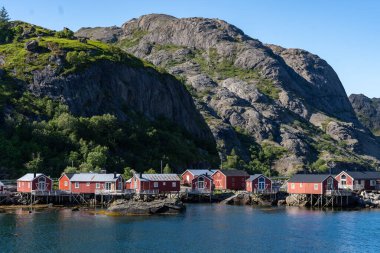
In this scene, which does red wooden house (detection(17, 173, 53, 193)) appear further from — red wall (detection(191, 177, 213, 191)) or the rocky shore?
red wall (detection(191, 177, 213, 191))

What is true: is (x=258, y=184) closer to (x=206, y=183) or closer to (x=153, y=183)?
(x=206, y=183)

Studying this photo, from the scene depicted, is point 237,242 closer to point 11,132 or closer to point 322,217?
point 322,217

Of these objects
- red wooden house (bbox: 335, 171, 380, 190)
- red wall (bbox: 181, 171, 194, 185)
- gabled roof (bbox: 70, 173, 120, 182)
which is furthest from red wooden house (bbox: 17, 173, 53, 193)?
red wooden house (bbox: 335, 171, 380, 190)

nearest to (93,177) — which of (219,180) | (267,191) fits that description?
(267,191)

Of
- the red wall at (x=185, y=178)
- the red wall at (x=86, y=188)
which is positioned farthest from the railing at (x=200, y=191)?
the red wall at (x=86, y=188)

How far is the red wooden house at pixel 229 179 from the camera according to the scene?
15100cm

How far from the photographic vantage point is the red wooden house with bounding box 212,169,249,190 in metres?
151

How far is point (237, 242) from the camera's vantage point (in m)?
75.9

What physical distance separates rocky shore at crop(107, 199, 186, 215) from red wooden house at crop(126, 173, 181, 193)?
16944 millimetres

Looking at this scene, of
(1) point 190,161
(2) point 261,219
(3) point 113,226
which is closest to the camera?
(3) point 113,226

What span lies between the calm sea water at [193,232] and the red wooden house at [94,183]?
15.1 m

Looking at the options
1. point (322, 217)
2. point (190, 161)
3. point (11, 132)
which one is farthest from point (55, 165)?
point (322, 217)

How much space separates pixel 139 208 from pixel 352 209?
46.0m

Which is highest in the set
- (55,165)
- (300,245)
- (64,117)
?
(64,117)
